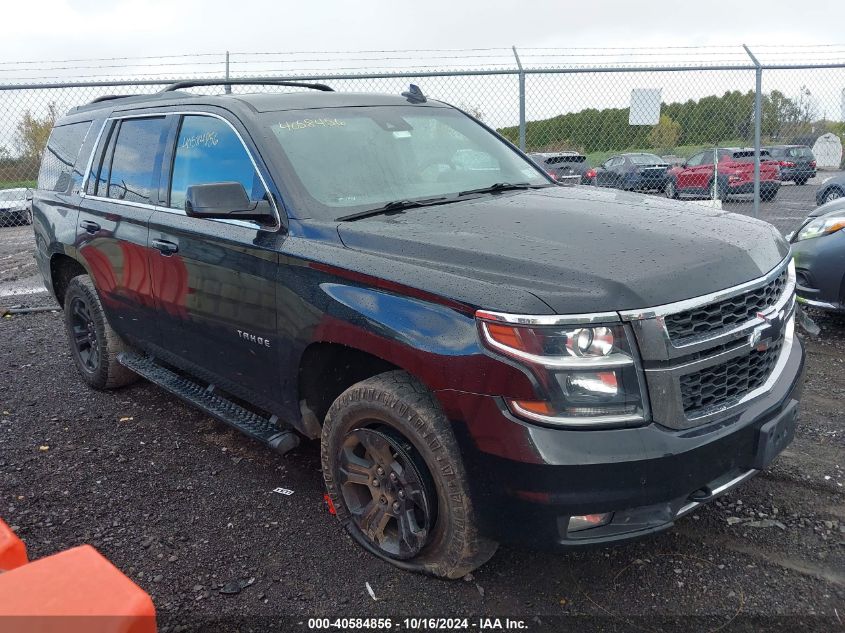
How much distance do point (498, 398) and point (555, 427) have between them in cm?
20

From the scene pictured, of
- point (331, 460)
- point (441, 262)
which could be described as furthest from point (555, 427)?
point (331, 460)

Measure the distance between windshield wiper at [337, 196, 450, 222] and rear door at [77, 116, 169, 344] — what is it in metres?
1.49

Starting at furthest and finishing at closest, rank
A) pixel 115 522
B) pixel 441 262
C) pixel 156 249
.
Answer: pixel 156 249 → pixel 115 522 → pixel 441 262

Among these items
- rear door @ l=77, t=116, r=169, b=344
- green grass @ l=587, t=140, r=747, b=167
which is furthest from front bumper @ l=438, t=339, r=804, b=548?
green grass @ l=587, t=140, r=747, b=167

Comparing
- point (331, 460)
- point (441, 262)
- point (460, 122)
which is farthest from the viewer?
point (460, 122)

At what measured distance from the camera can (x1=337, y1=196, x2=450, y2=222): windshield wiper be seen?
9.92ft

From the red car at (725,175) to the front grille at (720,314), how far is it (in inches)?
337

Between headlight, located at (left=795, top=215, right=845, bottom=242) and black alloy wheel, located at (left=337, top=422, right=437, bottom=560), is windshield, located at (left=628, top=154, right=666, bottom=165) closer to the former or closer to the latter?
headlight, located at (left=795, top=215, right=845, bottom=242)

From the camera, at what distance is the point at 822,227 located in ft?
17.7

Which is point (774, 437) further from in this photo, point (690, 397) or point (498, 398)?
point (498, 398)

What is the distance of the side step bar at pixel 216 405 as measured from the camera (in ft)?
11.1

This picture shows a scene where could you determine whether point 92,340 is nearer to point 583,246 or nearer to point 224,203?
point 224,203

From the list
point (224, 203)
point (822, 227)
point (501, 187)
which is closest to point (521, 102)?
point (822, 227)

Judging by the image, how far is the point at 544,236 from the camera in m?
2.68
